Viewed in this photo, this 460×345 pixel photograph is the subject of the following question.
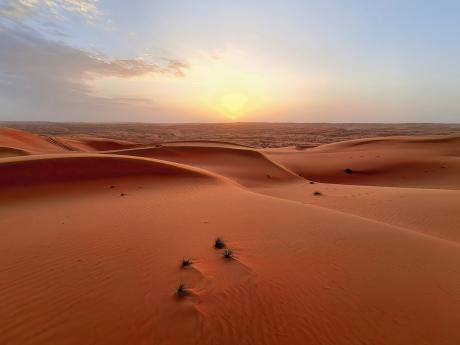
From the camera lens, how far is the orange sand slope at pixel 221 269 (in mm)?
3004

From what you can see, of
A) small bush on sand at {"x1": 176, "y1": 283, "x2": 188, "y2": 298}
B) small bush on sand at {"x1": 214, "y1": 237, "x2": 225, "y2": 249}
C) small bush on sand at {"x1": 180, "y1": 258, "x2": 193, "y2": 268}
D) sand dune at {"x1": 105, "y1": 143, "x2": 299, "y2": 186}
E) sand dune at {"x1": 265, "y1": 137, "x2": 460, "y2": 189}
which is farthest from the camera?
sand dune at {"x1": 105, "y1": 143, "x2": 299, "y2": 186}

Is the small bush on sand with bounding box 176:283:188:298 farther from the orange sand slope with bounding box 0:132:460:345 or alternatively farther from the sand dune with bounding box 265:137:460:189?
Answer: the sand dune with bounding box 265:137:460:189

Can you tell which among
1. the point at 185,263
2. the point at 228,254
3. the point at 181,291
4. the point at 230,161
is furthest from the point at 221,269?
the point at 230,161

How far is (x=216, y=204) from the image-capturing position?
7.66m

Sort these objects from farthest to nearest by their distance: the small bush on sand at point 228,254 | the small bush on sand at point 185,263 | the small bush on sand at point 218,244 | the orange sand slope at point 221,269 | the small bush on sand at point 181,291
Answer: the small bush on sand at point 218,244, the small bush on sand at point 228,254, the small bush on sand at point 185,263, the small bush on sand at point 181,291, the orange sand slope at point 221,269

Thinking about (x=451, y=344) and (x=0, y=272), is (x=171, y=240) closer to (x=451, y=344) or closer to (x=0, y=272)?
(x=0, y=272)

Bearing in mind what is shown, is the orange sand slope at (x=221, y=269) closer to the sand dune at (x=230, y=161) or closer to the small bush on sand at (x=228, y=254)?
the small bush on sand at (x=228, y=254)

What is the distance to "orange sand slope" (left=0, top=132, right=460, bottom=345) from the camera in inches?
118

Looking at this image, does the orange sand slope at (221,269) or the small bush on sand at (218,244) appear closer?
the orange sand slope at (221,269)

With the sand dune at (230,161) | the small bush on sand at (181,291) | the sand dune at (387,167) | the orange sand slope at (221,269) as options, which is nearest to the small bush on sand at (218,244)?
the orange sand slope at (221,269)

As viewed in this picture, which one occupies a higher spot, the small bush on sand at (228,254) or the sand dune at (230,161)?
the small bush on sand at (228,254)

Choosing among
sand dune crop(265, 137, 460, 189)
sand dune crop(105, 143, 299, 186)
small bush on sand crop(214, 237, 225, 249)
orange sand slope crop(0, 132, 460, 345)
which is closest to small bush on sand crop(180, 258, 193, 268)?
orange sand slope crop(0, 132, 460, 345)

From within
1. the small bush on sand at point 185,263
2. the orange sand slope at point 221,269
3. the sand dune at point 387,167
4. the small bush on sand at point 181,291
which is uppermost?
the small bush on sand at point 181,291

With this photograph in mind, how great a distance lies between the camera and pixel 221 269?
13.3 ft
